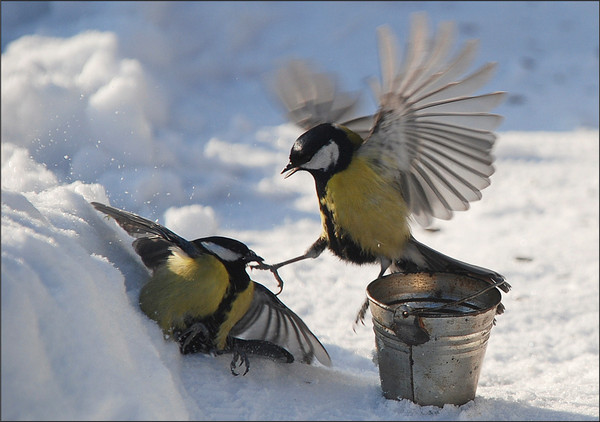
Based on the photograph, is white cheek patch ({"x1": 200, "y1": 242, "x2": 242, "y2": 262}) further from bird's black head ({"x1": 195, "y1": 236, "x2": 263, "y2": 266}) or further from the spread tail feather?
the spread tail feather

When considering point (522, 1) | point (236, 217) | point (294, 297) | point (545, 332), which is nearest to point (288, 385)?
point (294, 297)

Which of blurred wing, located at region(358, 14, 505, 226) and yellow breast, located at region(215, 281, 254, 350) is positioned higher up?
blurred wing, located at region(358, 14, 505, 226)

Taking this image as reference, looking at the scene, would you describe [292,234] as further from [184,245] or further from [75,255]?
[75,255]

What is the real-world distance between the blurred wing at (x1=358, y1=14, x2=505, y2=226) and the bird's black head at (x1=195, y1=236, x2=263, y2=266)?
0.57 m

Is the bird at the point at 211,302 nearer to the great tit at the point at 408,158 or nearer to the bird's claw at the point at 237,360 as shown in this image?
the bird's claw at the point at 237,360

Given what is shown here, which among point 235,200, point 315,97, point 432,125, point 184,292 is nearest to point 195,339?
point 184,292

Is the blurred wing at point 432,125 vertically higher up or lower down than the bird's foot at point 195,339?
higher up

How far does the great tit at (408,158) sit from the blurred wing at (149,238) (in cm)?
49

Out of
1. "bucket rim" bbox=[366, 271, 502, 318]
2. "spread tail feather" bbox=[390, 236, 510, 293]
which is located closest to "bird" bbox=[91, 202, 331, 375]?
"bucket rim" bbox=[366, 271, 502, 318]

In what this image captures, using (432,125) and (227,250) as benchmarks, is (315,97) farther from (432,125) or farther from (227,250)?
(227,250)

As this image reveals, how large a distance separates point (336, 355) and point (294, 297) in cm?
76

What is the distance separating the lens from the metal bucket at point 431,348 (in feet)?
6.45

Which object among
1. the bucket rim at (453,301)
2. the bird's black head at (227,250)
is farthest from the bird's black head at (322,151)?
the bucket rim at (453,301)

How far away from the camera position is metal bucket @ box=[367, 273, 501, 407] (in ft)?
6.45
